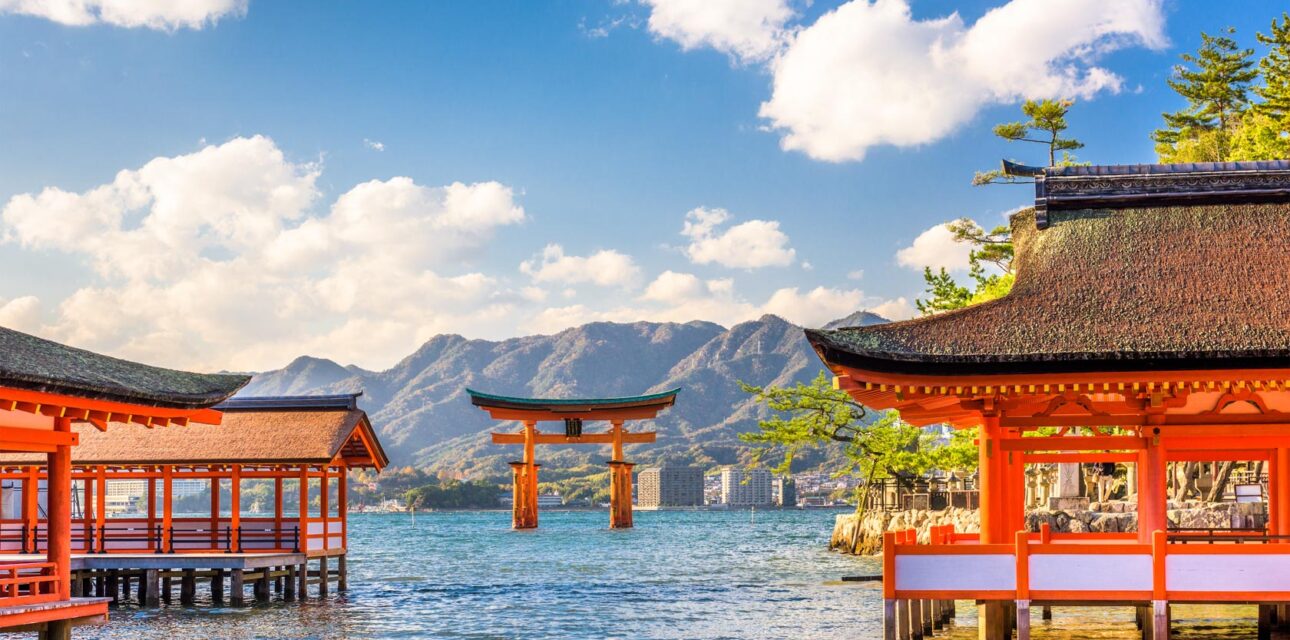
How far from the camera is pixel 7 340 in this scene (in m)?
16.3

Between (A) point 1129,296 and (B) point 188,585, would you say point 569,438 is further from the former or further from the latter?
(A) point 1129,296

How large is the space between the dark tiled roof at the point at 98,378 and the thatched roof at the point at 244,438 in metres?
12.5

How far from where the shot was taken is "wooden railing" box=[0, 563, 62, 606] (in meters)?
15.9

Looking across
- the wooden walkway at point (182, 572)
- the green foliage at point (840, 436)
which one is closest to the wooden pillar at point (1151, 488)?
the wooden walkway at point (182, 572)

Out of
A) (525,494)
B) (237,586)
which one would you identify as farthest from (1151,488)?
(525,494)

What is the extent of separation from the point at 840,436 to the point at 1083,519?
12.8 meters

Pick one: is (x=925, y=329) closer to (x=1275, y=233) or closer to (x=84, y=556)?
(x=1275, y=233)

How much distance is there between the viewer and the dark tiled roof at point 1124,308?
54.6ft

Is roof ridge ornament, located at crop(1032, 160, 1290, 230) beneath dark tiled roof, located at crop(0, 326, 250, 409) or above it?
above


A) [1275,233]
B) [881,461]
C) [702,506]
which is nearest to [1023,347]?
[1275,233]

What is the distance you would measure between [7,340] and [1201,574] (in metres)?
14.3

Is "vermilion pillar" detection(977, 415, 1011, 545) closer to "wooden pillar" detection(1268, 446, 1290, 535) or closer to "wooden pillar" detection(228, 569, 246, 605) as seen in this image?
"wooden pillar" detection(1268, 446, 1290, 535)

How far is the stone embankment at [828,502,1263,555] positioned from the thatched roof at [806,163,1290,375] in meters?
6.14

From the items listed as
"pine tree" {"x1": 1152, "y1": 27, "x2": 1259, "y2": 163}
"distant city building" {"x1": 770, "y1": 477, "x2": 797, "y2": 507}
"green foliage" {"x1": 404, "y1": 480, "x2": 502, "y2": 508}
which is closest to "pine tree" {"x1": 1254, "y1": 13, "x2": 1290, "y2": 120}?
"pine tree" {"x1": 1152, "y1": 27, "x2": 1259, "y2": 163}
